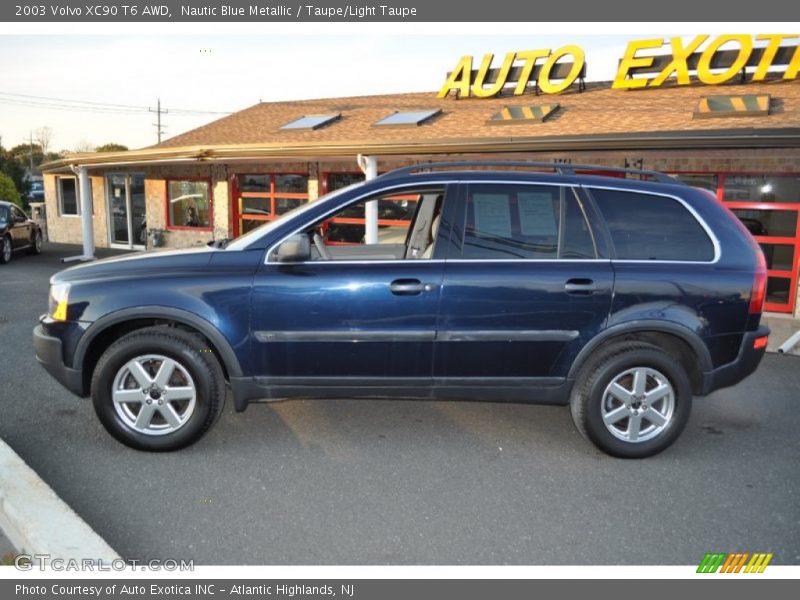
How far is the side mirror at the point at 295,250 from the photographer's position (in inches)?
154

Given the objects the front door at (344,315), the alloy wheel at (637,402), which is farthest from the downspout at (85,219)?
the alloy wheel at (637,402)

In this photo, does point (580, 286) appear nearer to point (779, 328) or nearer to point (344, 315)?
point (344, 315)

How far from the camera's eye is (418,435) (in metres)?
4.56

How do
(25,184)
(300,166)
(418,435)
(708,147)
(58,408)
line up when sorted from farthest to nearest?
(25,184)
(300,166)
(708,147)
(58,408)
(418,435)

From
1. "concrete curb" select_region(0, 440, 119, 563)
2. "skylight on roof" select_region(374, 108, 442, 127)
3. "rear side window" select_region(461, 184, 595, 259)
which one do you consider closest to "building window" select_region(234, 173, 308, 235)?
"skylight on roof" select_region(374, 108, 442, 127)

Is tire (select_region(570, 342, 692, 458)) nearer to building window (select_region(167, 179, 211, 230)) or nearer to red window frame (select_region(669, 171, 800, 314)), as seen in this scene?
red window frame (select_region(669, 171, 800, 314))

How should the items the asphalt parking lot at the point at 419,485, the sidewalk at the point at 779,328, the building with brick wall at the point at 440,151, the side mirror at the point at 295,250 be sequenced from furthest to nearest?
1. the building with brick wall at the point at 440,151
2. the sidewalk at the point at 779,328
3. the side mirror at the point at 295,250
4. the asphalt parking lot at the point at 419,485

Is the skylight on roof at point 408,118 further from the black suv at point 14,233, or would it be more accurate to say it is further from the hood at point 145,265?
the hood at point 145,265

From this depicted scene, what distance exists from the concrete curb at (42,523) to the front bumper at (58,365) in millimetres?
640

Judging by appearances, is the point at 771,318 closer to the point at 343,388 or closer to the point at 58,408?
the point at 343,388

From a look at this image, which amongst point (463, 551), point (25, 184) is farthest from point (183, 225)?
point (25, 184)

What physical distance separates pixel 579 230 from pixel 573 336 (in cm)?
70

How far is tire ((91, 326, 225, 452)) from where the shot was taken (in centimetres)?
400

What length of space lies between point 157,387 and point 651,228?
133 inches
